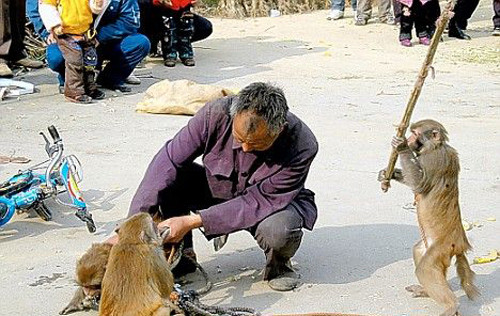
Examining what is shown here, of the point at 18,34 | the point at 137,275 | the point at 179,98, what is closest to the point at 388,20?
the point at 18,34

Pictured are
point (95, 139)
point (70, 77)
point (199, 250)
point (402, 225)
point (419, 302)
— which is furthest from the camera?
point (70, 77)

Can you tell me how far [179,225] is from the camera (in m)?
4.62

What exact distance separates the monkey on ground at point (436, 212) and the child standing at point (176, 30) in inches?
277

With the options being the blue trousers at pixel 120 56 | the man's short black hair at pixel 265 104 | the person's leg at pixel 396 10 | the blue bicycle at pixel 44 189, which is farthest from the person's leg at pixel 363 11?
the man's short black hair at pixel 265 104

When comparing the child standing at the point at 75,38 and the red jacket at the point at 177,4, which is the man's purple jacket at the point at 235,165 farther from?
the red jacket at the point at 177,4

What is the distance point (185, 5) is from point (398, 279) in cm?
704

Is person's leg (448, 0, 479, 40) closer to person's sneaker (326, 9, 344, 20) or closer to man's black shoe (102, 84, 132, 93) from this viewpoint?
person's sneaker (326, 9, 344, 20)

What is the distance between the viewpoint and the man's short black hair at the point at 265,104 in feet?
14.9

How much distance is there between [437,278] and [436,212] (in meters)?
0.35

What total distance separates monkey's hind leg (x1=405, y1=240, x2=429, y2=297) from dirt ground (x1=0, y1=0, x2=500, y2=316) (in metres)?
0.06

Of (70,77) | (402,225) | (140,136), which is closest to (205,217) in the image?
(402,225)

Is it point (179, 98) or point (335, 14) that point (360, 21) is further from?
point (179, 98)

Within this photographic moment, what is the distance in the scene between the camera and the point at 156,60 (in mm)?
12461

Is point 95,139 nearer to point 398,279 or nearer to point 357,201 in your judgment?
point 357,201
